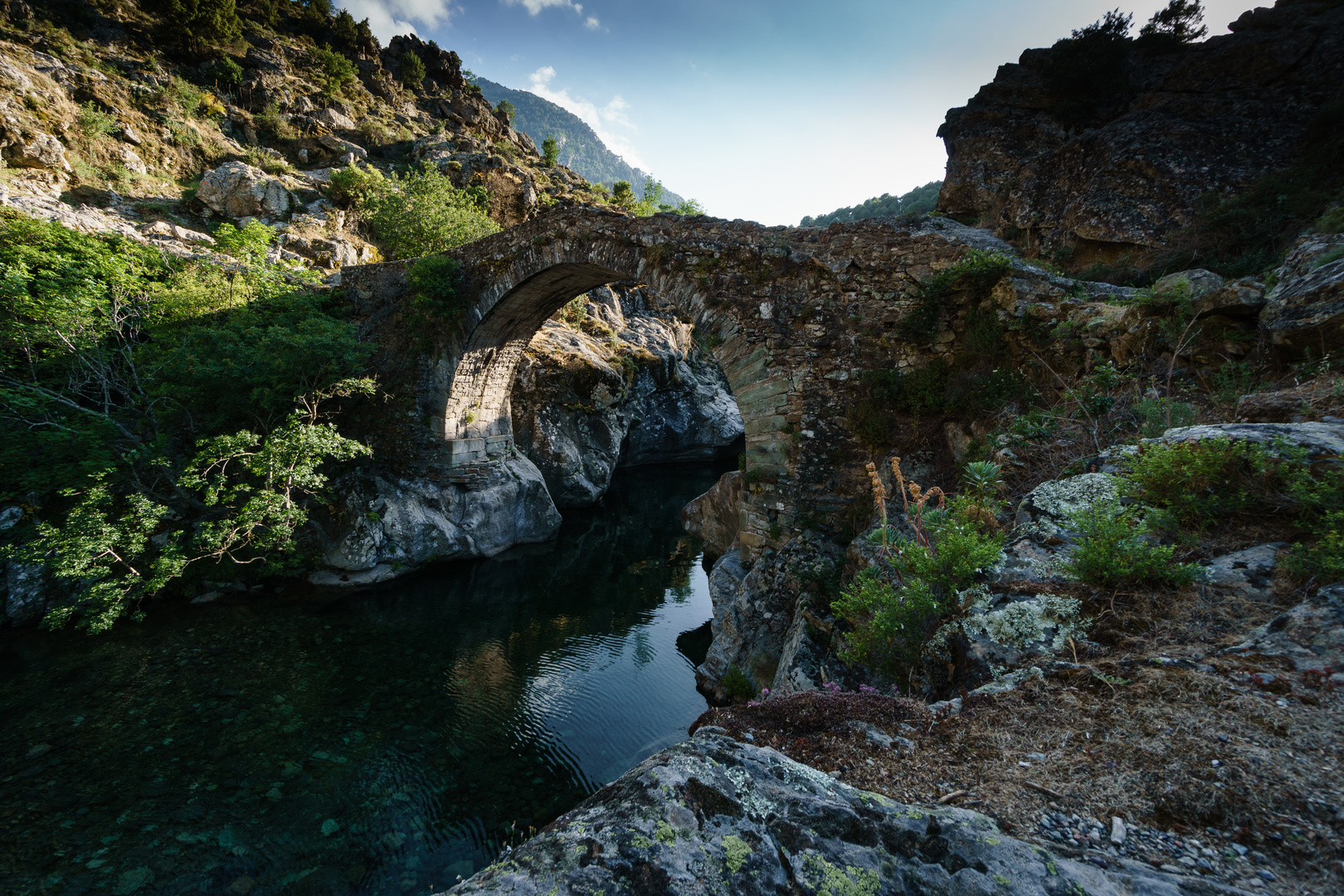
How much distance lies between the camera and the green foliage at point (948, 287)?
5.61 meters

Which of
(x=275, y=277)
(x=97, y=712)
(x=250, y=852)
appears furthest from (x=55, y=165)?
(x=250, y=852)

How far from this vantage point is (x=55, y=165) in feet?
39.3

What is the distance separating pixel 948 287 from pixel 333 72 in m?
35.3

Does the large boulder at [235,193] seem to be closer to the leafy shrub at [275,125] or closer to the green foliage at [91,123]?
the green foliage at [91,123]

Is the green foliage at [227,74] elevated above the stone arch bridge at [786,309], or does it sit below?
above

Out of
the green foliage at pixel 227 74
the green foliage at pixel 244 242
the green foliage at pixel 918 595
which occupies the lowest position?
the green foliage at pixel 918 595

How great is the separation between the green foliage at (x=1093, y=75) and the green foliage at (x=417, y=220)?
15.6 meters

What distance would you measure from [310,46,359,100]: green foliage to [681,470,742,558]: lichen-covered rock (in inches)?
1182

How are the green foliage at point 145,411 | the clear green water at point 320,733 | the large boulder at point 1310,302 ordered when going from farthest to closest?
the green foliage at point 145,411, the clear green water at point 320,733, the large boulder at point 1310,302

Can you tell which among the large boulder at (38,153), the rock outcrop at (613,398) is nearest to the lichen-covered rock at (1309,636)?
the rock outcrop at (613,398)

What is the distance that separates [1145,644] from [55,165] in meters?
21.4

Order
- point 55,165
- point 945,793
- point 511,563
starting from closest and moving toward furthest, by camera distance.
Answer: point 945,793
point 511,563
point 55,165

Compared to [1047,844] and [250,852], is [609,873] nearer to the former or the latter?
[1047,844]

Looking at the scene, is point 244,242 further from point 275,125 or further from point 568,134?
point 568,134
